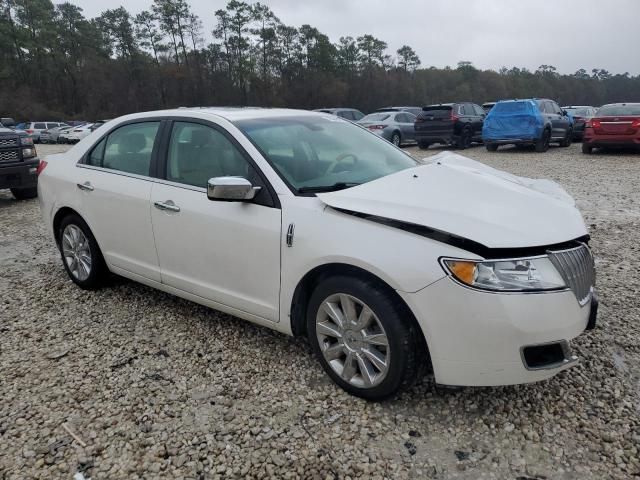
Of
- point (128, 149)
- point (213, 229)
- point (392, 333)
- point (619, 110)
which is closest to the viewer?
point (392, 333)

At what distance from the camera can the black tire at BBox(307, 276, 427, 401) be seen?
2.45m

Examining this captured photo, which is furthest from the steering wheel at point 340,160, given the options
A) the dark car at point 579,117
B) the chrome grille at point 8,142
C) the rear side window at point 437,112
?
the dark car at point 579,117

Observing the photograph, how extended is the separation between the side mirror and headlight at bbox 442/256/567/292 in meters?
1.20

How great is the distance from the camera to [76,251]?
173 inches

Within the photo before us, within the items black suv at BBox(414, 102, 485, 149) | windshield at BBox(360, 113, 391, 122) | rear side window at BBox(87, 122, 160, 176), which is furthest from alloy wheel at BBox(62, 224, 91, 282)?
windshield at BBox(360, 113, 391, 122)

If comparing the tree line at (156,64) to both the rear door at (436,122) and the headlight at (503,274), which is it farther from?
the headlight at (503,274)

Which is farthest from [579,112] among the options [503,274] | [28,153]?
[503,274]

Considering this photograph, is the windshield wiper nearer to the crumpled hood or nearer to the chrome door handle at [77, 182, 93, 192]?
the crumpled hood

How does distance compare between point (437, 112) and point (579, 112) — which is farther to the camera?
point (579, 112)

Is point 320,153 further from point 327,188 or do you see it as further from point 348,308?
point 348,308

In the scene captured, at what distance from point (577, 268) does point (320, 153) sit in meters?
1.69

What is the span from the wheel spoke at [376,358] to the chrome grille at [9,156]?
824cm

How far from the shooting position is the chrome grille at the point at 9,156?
27.4 ft

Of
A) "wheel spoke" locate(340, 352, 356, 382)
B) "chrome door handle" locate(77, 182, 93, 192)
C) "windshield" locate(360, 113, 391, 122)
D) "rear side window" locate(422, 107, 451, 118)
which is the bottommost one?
"windshield" locate(360, 113, 391, 122)
